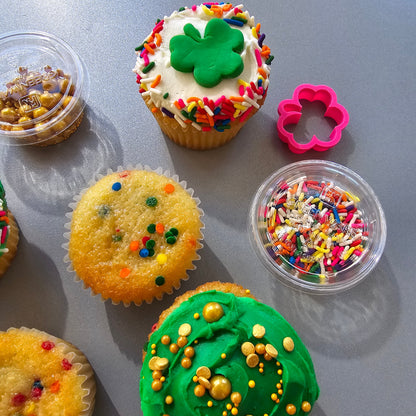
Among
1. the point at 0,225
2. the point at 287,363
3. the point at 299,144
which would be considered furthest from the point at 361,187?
the point at 0,225

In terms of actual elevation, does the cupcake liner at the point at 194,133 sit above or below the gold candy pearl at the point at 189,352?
A: above

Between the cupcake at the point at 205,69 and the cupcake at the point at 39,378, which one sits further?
the cupcake at the point at 205,69

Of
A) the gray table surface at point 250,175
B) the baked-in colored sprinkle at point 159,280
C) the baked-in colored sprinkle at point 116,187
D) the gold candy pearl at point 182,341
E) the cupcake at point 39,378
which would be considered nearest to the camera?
the gold candy pearl at point 182,341

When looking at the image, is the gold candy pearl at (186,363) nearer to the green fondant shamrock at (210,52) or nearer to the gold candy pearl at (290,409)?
the gold candy pearl at (290,409)

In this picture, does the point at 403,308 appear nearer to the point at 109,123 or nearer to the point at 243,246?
the point at 243,246

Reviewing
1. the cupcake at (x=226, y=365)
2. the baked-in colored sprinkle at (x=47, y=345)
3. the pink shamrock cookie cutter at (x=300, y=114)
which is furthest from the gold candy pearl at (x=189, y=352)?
the pink shamrock cookie cutter at (x=300, y=114)

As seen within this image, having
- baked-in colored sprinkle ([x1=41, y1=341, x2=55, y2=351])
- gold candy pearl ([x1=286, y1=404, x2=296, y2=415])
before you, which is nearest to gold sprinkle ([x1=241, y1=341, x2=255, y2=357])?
gold candy pearl ([x1=286, y1=404, x2=296, y2=415])

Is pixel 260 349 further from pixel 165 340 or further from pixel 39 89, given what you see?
pixel 39 89
